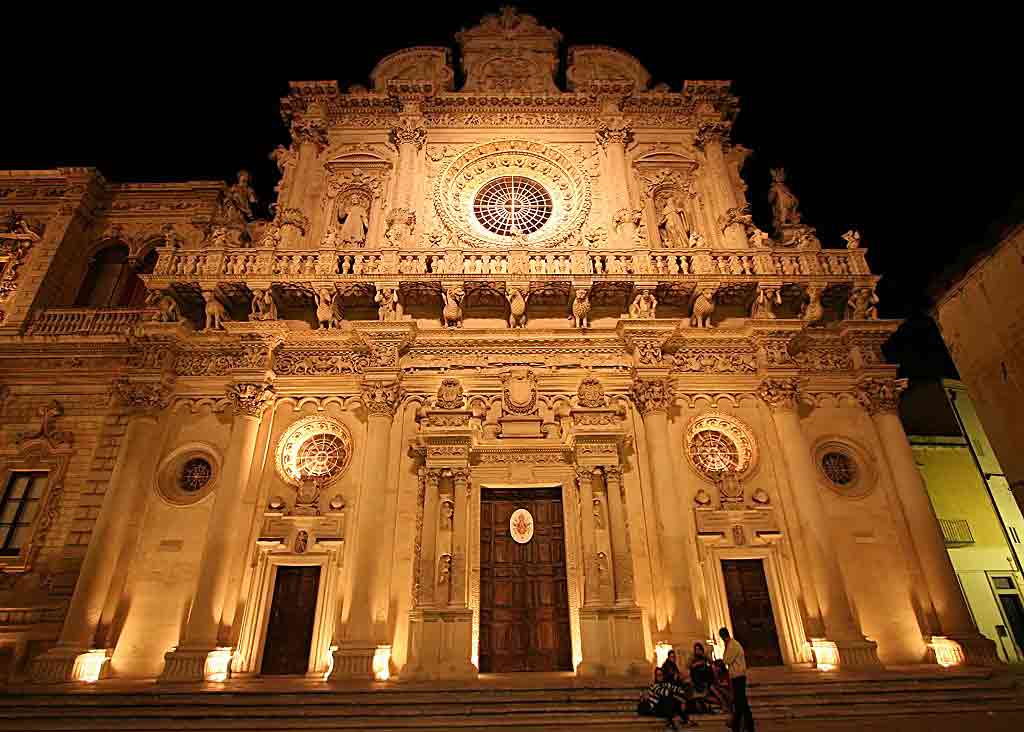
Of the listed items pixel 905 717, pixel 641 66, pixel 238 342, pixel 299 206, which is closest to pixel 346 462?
pixel 238 342

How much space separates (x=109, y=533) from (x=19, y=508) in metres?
3.47

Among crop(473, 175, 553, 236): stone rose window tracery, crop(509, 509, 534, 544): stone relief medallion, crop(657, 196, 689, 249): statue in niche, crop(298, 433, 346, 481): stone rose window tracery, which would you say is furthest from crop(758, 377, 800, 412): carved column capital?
crop(298, 433, 346, 481): stone rose window tracery

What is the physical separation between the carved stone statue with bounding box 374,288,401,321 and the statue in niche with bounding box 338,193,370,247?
2.56 metres

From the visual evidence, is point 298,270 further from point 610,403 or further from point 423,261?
point 610,403

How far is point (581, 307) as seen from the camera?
13164 mm

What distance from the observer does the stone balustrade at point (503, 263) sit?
1322 cm

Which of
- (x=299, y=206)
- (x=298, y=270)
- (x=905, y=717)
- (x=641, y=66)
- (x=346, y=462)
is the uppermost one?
(x=641, y=66)

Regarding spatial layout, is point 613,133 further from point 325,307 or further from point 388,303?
point 325,307

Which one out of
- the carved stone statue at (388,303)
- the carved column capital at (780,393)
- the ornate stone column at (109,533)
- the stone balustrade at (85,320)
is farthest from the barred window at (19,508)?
the carved column capital at (780,393)

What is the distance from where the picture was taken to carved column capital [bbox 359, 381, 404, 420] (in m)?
12.3

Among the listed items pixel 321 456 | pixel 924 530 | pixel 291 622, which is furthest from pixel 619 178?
pixel 291 622

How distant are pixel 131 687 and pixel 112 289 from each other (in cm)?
1142

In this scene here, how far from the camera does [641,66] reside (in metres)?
18.3

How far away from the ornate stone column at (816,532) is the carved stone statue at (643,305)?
2988 millimetres
